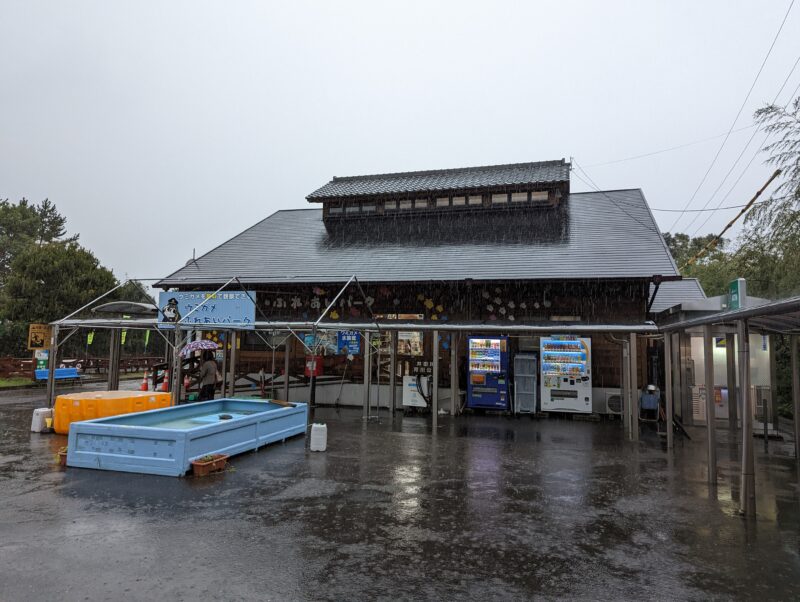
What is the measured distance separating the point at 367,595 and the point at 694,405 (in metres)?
12.2

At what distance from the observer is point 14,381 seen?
65.3 ft

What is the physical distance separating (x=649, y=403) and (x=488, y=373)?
434 centimetres

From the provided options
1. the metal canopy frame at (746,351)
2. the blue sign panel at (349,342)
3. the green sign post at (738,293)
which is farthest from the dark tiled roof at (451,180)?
the metal canopy frame at (746,351)

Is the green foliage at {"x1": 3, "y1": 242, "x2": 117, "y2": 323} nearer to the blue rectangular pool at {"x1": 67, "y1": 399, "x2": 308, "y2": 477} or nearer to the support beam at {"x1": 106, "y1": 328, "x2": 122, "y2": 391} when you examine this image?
the support beam at {"x1": 106, "y1": 328, "x2": 122, "y2": 391}

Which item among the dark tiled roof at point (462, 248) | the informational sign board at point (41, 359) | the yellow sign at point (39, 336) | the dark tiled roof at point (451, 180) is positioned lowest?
the informational sign board at point (41, 359)

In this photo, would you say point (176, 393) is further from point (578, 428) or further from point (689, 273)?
point (689, 273)

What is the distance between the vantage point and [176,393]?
11.3 metres

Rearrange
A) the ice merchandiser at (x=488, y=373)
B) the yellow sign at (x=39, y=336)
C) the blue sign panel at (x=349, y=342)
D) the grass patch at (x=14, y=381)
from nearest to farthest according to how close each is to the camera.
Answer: the ice merchandiser at (x=488, y=373)
the blue sign panel at (x=349, y=342)
the grass patch at (x=14, y=381)
the yellow sign at (x=39, y=336)

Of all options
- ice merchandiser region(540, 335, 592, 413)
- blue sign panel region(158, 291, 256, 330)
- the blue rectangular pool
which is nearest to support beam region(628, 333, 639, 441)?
ice merchandiser region(540, 335, 592, 413)

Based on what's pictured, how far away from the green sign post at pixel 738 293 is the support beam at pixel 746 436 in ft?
6.21


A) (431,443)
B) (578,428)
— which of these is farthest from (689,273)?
(431,443)

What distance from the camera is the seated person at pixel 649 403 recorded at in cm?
1280

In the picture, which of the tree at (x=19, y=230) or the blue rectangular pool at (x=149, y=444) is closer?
the blue rectangular pool at (x=149, y=444)

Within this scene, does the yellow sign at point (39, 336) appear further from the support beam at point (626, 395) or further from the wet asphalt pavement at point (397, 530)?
the support beam at point (626, 395)
